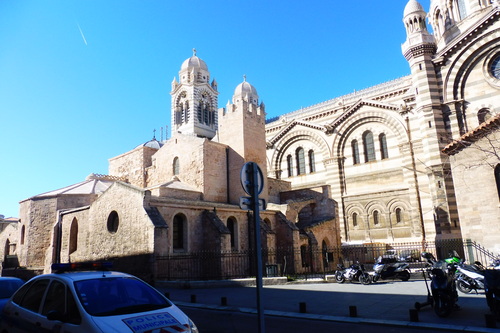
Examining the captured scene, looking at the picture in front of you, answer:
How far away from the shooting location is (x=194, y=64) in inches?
2105

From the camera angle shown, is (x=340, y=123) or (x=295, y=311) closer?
(x=295, y=311)

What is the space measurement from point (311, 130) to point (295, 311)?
2734cm

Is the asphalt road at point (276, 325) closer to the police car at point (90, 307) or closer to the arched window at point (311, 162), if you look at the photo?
the police car at point (90, 307)

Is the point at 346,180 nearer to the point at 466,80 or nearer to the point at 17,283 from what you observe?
the point at 466,80

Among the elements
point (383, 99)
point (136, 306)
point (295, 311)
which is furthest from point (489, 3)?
point (136, 306)

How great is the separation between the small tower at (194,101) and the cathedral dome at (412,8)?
107 feet

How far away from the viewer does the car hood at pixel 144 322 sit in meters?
3.70

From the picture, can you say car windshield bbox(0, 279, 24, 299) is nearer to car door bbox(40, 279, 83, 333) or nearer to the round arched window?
car door bbox(40, 279, 83, 333)

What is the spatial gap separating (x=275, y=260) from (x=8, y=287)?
13960 mm

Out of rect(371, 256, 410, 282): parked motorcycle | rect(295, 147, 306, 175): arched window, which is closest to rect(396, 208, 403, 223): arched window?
rect(295, 147, 306, 175): arched window

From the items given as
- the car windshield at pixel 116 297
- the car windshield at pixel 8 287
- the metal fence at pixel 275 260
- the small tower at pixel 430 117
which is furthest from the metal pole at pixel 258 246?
the small tower at pixel 430 117

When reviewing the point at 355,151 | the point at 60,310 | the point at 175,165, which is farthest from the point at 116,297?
the point at 355,151

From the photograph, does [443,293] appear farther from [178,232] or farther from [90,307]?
[178,232]

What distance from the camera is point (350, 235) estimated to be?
2934 centimetres
